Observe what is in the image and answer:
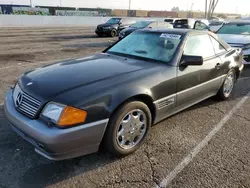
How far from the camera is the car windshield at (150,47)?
360cm

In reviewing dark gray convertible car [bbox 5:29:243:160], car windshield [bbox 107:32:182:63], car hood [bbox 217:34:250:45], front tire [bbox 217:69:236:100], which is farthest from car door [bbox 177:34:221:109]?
car hood [bbox 217:34:250:45]

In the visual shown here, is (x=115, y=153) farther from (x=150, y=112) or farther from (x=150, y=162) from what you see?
(x=150, y=112)

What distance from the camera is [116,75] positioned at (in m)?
2.96

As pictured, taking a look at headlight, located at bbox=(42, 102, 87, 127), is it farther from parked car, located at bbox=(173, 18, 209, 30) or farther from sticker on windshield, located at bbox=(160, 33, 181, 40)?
parked car, located at bbox=(173, 18, 209, 30)

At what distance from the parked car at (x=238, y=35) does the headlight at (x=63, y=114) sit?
6.84 meters

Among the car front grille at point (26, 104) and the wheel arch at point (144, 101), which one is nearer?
the car front grille at point (26, 104)

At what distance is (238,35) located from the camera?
8.34m

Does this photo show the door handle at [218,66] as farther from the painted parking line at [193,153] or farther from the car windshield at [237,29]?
the car windshield at [237,29]

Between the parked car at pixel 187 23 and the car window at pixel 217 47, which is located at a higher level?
the parked car at pixel 187 23

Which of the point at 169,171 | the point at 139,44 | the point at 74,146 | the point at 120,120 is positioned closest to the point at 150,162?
the point at 169,171

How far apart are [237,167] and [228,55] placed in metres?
2.65

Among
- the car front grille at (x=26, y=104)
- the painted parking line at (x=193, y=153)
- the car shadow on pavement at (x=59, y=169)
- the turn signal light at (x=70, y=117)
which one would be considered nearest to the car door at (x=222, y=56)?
the painted parking line at (x=193, y=153)

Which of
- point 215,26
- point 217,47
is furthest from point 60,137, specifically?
point 215,26

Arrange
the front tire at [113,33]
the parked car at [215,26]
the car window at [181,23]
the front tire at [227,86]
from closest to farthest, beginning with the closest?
the front tire at [227,86], the car window at [181,23], the front tire at [113,33], the parked car at [215,26]
